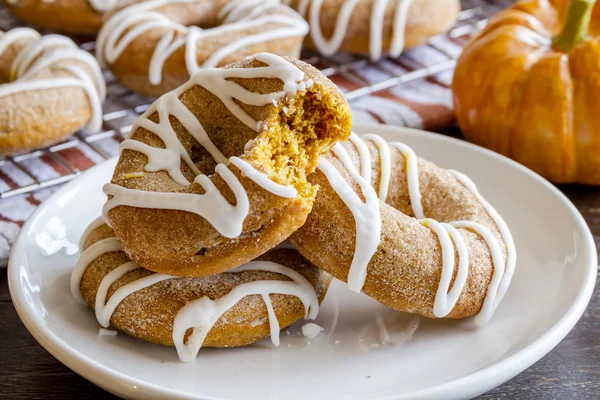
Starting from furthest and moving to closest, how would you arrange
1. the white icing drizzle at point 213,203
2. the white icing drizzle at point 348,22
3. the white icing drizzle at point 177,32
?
the white icing drizzle at point 348,22
the white icing drizzle at point 177,32
the white icing drizzle at point 213,203

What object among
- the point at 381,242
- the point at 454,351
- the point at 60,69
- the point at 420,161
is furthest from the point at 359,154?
the point at 60,69

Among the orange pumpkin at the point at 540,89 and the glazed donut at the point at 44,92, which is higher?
the orange pumpkin at the point at 540,89

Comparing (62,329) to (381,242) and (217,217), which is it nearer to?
(217,217)

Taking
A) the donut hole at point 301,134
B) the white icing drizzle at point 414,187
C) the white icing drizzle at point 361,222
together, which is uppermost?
the donut hole at point 301,134

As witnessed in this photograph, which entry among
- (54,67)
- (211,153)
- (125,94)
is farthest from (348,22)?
(211,153)

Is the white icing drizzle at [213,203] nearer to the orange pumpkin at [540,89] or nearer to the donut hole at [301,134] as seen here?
the donut hole at [301,134]

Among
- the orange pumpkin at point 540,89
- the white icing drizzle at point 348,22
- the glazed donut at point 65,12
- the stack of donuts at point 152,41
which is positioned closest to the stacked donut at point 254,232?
the orange pumpkin at point 540,89

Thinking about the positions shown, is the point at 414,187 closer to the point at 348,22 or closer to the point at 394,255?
the point at 394,255
